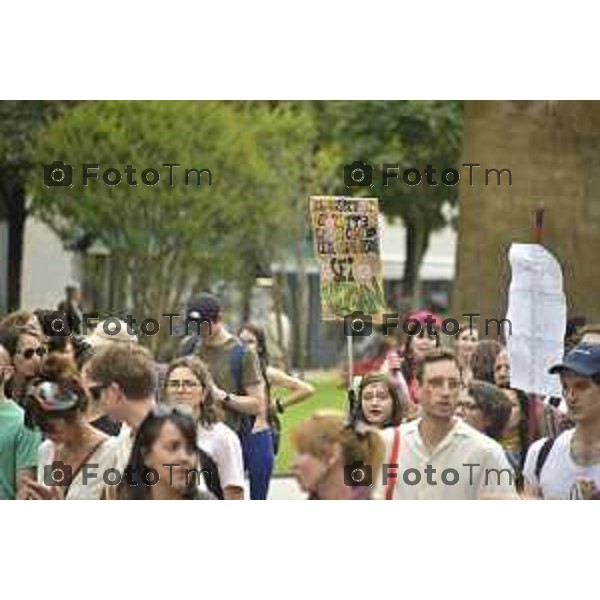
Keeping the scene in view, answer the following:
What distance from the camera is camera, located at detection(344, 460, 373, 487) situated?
7.28 metres

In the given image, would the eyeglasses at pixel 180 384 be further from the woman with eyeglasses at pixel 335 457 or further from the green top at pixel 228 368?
the woman with eyeglasses at pixel 335 457

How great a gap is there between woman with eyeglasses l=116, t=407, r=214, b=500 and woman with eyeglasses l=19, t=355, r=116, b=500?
166mm

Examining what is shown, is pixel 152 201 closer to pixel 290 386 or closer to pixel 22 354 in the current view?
pixel 22 354

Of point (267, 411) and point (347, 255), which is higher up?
point (347, 255)

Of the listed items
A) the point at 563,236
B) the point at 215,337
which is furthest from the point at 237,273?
the point at 563,236

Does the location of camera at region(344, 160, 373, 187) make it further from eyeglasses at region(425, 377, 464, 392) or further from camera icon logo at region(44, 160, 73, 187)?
camera icon logo at region(44, 160, 73, 187)

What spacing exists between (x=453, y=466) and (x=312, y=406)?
62cm

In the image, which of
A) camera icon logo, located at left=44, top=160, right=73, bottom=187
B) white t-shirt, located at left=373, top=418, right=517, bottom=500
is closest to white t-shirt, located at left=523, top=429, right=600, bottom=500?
white t-shirt, located at left=373, top=418, right=517, bottom=500

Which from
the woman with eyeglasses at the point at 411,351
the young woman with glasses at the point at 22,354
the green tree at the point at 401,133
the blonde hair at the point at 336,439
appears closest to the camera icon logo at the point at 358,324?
the woman with eyeglasses at the point at 411,351

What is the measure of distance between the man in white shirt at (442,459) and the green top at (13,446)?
4.61 feet

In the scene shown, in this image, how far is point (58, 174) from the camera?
7613mm

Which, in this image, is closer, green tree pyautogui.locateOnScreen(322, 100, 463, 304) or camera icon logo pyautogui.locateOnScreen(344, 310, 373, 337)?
camera icon logo pyautogui.locateOnScreen(344, 310, 373, 337)

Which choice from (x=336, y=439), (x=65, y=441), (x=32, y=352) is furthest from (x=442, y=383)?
(x=32, y=352)
